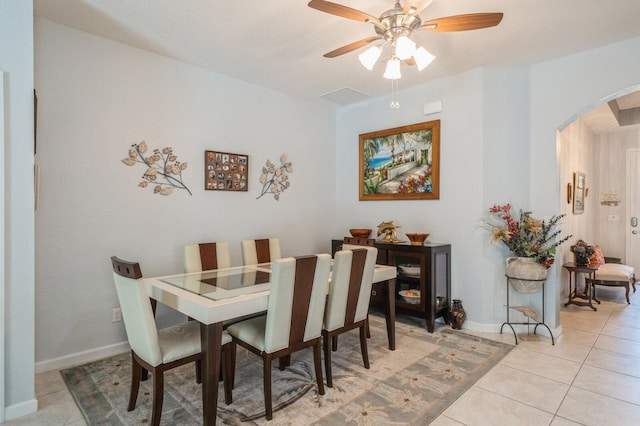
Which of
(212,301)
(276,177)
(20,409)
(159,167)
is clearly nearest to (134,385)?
(20,409)

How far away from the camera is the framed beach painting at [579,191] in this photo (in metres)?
5.11

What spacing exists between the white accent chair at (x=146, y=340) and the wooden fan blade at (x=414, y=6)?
6.92ft

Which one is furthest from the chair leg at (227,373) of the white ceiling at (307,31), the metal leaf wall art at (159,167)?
the white ceiling at (307,31)

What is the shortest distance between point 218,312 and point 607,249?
714 cm

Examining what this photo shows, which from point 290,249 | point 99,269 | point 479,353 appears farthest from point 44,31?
point 479,353

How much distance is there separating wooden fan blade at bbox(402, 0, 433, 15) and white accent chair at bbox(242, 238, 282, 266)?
8.01 ft

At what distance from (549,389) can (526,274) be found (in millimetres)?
1159

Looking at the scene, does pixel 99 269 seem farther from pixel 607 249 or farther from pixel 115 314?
pixel 607 249

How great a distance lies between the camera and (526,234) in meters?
3.54

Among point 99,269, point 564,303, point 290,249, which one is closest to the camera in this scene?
point 99,269

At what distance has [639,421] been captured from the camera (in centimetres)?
208

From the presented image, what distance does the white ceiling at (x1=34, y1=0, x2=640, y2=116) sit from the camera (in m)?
2.54

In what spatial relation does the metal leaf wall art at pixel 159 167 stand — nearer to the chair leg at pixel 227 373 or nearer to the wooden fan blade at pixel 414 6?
the chair leg at pixel 227 373

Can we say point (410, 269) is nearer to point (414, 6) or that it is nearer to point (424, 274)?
point (424, 274)
